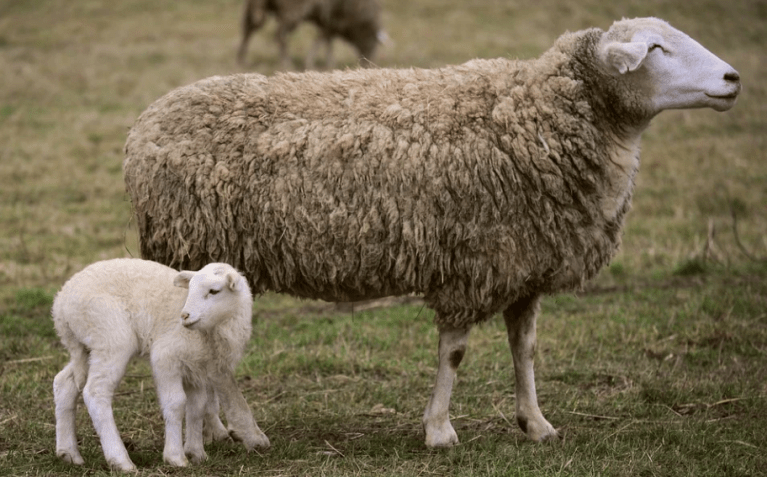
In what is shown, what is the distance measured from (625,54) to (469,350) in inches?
112

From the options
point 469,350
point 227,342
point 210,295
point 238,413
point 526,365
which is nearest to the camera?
point 210,295

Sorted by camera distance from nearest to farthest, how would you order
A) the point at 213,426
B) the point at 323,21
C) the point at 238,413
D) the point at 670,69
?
1. the point at 238,413
2. the point at 670,69
3. the point at 213,426
4. the point at 323,21

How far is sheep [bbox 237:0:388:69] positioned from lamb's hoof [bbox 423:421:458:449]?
1253cm

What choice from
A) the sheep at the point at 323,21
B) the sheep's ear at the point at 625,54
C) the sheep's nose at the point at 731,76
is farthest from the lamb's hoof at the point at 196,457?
the sheep at the point at 323,21

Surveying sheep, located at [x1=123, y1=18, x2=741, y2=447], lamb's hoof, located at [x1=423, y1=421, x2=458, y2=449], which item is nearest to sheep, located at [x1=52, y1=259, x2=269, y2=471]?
sheep, located at [x1=123, y1=18, x2=741, y2=447]

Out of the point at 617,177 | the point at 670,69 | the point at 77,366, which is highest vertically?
the point at 670,69

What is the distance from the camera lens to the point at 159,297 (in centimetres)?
450

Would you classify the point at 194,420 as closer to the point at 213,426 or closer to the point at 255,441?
the point at 255,441

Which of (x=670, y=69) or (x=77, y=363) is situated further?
(x=670, y=69)

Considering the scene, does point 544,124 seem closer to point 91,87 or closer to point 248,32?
point 91,87

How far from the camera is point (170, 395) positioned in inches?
174

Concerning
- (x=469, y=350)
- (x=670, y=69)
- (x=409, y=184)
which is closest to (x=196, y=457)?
(x=409, y=184)

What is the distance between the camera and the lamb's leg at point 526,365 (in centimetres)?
522

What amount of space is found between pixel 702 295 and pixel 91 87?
11.3 m
